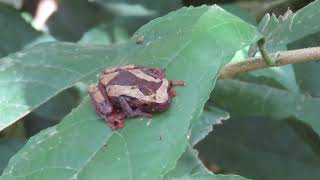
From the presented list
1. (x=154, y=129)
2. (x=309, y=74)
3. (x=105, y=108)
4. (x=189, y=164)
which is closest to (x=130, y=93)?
(x=105, y=108)

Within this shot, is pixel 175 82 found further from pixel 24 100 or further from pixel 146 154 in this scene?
pixel 24 100

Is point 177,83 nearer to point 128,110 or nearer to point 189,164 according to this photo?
point 128,110

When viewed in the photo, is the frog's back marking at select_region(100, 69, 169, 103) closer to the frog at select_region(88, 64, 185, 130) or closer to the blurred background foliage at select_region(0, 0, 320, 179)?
the frog at select_region(88, 64, 185, 130)

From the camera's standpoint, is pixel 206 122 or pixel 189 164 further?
pixel 206 122

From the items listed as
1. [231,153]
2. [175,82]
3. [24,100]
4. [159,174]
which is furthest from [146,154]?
[231,153]

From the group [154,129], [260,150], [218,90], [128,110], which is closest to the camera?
[154,129]

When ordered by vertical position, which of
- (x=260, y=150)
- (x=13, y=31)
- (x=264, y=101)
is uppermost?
(x=13, y=31)
